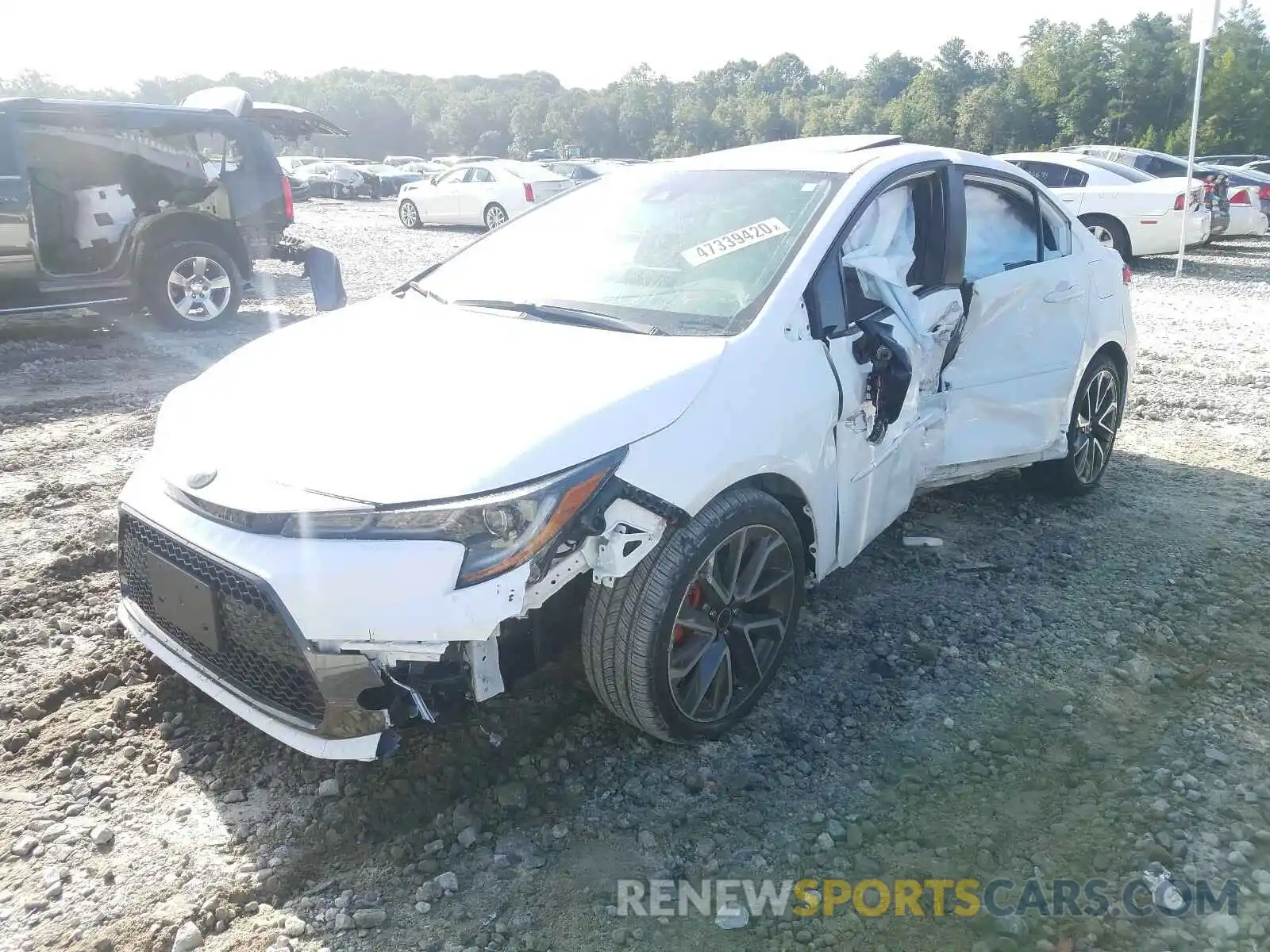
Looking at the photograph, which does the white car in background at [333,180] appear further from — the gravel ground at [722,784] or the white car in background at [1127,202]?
the gravel ground at [722,784]

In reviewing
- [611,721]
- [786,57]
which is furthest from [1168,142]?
[786,57]

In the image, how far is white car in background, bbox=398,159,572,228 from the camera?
1811 centimetres

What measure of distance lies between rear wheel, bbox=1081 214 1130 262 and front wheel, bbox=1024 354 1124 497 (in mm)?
9141

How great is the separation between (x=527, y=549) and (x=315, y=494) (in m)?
0.53

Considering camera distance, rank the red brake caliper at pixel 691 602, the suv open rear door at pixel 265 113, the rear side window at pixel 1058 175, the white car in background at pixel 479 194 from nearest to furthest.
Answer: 1. the red brake caliper at pixel 691 602
2. the suv open rear door at pixel 265 113
3. the rear side window at pixel 1058 175
4. the white car in background at pixel 479 194

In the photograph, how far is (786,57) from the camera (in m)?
94.1

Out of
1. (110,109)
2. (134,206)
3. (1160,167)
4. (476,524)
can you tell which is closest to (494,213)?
(134,206)

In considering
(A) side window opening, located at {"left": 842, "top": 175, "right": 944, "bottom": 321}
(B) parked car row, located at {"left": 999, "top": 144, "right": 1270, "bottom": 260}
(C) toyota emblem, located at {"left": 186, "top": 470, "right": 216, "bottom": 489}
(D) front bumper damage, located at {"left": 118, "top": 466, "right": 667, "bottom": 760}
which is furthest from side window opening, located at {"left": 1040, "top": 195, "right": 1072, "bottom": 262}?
(B) parked car row, located at {"left": 999, "top": 144, "right": 1270, "bottom": 260}

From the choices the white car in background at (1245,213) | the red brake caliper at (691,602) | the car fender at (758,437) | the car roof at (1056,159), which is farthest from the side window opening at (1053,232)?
the white car in background at (1245,213)

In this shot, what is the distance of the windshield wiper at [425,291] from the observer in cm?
348

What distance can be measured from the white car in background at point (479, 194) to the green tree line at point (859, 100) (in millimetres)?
7742

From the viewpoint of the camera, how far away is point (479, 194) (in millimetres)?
18547

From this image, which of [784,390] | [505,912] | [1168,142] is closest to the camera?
[505,912]

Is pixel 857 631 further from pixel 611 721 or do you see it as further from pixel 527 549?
pixel 527 549
